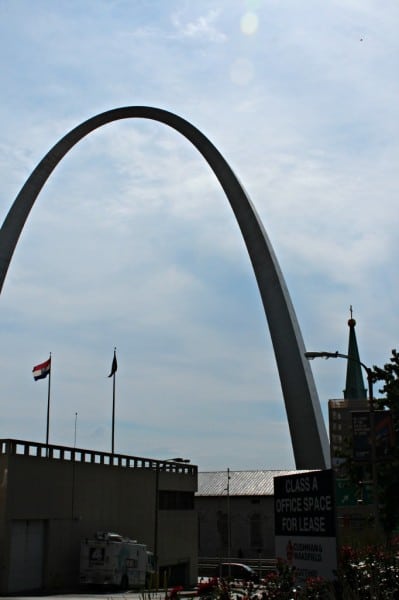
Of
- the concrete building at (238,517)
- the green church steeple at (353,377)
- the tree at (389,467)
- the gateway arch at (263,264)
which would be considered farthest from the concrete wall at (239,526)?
the green church steeple at (353,377)

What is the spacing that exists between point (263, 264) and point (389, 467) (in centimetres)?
2250

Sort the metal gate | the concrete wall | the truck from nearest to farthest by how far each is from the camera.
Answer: the metal gate, the truck, the concrete wall

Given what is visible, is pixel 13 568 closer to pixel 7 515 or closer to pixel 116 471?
pixel 7 515

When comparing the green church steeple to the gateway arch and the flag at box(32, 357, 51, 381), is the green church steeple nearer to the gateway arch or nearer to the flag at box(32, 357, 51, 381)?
the gateway arch

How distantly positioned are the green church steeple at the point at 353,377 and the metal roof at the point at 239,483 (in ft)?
158

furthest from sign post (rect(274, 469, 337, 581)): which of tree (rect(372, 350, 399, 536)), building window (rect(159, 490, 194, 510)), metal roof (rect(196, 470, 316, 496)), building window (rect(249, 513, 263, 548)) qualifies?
metal roof (rect(196, 470, 316, 496))

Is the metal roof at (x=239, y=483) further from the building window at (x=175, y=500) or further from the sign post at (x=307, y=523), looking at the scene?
the sign post at (x=307, y=523)

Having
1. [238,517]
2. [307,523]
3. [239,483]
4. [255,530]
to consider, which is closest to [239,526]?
[238,517]

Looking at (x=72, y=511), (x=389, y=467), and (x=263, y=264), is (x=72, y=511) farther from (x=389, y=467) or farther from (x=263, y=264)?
(x=263, y=264)

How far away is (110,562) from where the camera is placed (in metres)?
38.8

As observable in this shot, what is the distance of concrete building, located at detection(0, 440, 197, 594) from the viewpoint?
36.8 metres

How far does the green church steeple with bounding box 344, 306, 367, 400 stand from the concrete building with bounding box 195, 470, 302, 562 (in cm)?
4931

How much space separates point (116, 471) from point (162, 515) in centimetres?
747

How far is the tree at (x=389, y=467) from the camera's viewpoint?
38.0m
